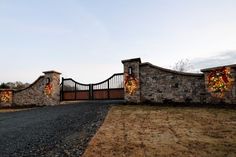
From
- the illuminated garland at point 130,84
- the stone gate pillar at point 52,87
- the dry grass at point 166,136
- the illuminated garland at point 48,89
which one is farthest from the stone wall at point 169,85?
the illuminated garland at point 48,89

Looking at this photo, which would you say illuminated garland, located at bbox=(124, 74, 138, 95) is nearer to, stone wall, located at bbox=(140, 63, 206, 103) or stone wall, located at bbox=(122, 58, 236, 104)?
stone wall, located at bbox=(122, 58, 236, 104)

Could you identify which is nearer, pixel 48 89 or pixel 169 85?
pixel 169 85

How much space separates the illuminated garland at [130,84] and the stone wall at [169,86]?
180 mm

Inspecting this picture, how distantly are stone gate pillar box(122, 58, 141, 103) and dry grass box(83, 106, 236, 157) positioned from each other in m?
4.35

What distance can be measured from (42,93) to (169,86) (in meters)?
10.3

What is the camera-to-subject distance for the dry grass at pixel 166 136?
5148 millimetres

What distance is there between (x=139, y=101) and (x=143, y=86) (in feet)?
3.13

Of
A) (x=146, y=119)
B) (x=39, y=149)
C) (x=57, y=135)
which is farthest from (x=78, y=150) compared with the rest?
(x=146, y=119)

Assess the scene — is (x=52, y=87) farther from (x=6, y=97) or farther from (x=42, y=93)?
(x=6, y=97)

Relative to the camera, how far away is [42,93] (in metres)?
17.5

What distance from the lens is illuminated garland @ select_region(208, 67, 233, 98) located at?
10.8 m

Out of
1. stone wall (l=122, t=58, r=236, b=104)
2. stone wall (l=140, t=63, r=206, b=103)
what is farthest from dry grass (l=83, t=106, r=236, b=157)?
stone wall (l=140, t=63, r=206, b=103)

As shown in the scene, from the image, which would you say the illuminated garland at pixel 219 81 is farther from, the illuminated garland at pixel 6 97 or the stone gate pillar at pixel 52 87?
the illuminated garland at pixel 6 97

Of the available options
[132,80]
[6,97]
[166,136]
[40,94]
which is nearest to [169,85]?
[132,80]
